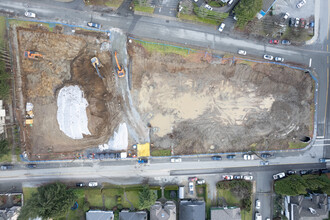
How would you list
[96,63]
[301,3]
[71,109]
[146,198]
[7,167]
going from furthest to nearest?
[7,167] < [301,3] < [71,109] < [96,63] < [146,198]

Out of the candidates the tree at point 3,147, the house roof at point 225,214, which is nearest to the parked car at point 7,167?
the tree at point 3,147

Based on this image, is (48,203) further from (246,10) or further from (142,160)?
(246,10)

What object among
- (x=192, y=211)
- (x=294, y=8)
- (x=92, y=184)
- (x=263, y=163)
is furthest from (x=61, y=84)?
(x=294, y=8)

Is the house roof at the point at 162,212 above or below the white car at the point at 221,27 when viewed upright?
below

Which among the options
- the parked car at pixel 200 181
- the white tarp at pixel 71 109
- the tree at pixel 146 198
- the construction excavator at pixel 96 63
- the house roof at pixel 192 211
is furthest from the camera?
the parked car at pixel 200 181

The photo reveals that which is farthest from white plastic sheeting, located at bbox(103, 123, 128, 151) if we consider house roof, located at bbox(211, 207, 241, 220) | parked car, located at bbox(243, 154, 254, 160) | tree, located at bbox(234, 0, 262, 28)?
tree, located at bbox(234, 0, 262, 28)

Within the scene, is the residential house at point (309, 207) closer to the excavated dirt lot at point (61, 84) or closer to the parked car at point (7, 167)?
the excavated dirt lot at point (61, 84)

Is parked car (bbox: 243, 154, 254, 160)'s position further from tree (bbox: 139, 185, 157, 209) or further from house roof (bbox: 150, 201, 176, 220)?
tree (bbox: 139, 185, 157, 209)
